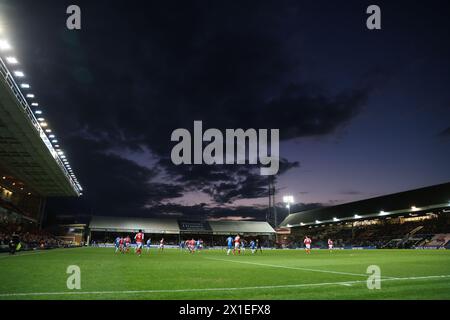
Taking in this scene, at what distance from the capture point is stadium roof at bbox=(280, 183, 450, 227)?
170ft

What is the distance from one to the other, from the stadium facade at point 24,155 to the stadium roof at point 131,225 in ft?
33.7

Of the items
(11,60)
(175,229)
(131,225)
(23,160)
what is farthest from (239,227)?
(11,60)

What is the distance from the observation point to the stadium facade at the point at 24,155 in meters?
26.6

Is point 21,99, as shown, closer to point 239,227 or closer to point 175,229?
point 175,229

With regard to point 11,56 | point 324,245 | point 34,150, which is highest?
point 11,56

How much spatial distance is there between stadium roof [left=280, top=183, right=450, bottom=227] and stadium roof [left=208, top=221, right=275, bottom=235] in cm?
1366

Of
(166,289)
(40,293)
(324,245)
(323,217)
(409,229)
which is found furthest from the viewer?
(323,217)

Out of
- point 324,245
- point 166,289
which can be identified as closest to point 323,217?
point 324,245

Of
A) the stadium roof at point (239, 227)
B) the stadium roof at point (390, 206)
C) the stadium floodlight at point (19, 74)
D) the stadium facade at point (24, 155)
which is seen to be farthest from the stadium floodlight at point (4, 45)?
→ the stadium roof at point (239, 227)

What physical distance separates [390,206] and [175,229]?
50338mm

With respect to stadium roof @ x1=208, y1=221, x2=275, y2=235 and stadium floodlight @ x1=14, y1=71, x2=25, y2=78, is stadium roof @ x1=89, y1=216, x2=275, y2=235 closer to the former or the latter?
stadium roof @ x1=208, y1=221, x2=275, y2=235
